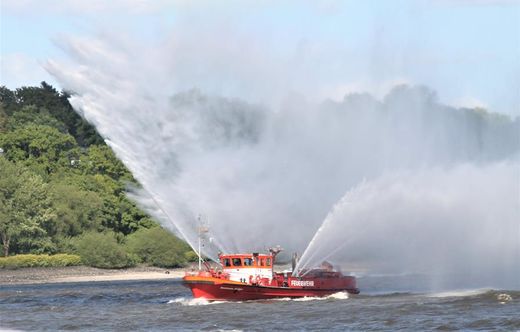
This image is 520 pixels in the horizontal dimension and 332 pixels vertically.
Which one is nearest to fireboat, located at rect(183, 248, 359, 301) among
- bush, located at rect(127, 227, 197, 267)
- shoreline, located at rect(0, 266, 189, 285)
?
shoreline, located at rect(0, 266, 189, 285)

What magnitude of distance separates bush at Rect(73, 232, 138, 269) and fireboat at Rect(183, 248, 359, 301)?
6205 centimetres

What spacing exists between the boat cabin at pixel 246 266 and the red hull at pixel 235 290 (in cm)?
115

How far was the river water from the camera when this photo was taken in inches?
2356

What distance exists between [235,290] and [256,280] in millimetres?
1729

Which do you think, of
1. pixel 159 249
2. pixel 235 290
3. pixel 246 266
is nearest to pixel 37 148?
pixel 159 249

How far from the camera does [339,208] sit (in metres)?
78.1

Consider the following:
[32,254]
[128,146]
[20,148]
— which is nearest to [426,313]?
[128,146]

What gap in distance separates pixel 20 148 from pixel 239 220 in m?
81.3

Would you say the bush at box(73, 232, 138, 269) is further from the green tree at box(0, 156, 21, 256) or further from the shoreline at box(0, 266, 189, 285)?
the green tree at box(0, 156, 21, 256)

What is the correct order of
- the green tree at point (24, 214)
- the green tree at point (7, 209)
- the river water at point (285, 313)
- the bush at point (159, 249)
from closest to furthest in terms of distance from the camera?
the river water at point (285, 313) → the green tree at point (7, 209) → the green tree at point (24, 214) → the bush at point (159, 249)

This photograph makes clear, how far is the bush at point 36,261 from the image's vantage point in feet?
436

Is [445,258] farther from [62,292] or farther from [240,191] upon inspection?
[62,292]

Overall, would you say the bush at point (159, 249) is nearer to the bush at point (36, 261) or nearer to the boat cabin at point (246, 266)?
the bush at point (36, 261)

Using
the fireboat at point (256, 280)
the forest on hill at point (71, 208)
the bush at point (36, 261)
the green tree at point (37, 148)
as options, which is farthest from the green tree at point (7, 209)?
the fireboat at point (256, 280)
